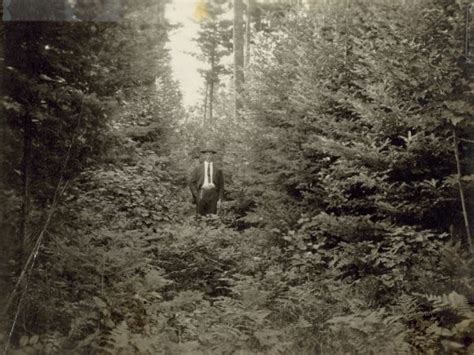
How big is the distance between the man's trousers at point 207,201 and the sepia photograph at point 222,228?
7.42 feet

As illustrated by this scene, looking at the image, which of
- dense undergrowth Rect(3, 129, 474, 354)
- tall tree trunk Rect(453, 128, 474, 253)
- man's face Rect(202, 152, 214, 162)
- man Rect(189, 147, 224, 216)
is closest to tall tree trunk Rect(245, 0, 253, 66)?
man's face Rect(202, 152, 214, 162)

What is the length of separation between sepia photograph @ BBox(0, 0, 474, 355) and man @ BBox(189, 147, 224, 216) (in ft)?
7.48

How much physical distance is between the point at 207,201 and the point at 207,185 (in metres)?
0.38

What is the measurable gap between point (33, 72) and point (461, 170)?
18.2 ft

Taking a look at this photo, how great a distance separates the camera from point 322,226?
8328mm

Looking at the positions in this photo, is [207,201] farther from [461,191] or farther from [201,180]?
[461,191]

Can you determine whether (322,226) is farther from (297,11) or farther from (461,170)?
(297,11)

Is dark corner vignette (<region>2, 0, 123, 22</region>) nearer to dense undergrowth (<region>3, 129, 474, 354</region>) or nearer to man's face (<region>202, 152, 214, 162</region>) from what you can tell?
dense undergrowth (<region>3, 129, 474, 354</region>)

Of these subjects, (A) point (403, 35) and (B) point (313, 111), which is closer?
(A) point (403, 35)

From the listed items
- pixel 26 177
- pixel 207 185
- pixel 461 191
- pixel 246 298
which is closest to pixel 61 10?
pixel 26 177

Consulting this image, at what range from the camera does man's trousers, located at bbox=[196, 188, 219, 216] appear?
472 inches

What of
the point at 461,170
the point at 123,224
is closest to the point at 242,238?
the point at 123,224

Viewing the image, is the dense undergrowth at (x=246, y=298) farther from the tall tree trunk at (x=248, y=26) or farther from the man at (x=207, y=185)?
the tall tree trunk at (x=248, y=26)

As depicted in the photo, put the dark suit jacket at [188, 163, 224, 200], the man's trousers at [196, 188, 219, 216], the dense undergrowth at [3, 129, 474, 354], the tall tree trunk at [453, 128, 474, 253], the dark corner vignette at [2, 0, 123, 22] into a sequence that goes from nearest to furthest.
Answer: the dark corner vignette at [2, 0, 123, 22]
the dense undergrowth at [3, 129, 474, 354]
the tall tree trunk at [453, 128, 474, 253]
the man's trousers at [196, 188, 219, 216]
the dark suit jacket at [188, 163, 224, 200]
